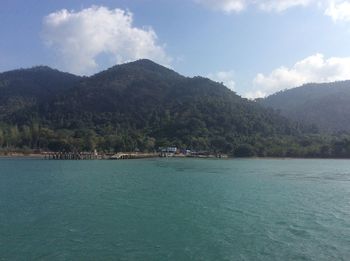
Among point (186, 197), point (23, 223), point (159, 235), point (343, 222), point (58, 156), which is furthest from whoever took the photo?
point (58, 156)

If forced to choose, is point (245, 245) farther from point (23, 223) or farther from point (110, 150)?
point (110, 150)

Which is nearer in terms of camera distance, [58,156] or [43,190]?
[43,190]

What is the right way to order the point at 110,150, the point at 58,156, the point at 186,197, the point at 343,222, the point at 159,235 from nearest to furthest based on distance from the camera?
the point at 159,235 < the point at 343,222 < the point at 186,197 < the point at 58,156 < the point at 110,150

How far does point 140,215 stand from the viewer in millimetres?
29578

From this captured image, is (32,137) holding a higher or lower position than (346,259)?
higher

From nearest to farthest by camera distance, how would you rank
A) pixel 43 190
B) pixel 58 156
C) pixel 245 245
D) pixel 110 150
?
pixel 245 245 → pixel 43 190 → pixel 58 156 → pixel 110 150

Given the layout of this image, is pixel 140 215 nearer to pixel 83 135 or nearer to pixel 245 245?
pixel 245 245

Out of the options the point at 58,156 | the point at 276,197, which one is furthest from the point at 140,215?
the point at 58,156

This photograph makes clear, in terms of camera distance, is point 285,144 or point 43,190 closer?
point 43,190

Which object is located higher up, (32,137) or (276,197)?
(32,137)

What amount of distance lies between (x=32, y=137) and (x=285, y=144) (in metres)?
107

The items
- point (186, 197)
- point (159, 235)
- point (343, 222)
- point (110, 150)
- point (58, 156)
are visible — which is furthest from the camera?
point (110, 150)

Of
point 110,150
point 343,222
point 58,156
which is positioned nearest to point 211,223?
point 343,222

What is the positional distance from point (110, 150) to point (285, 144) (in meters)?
72.8
